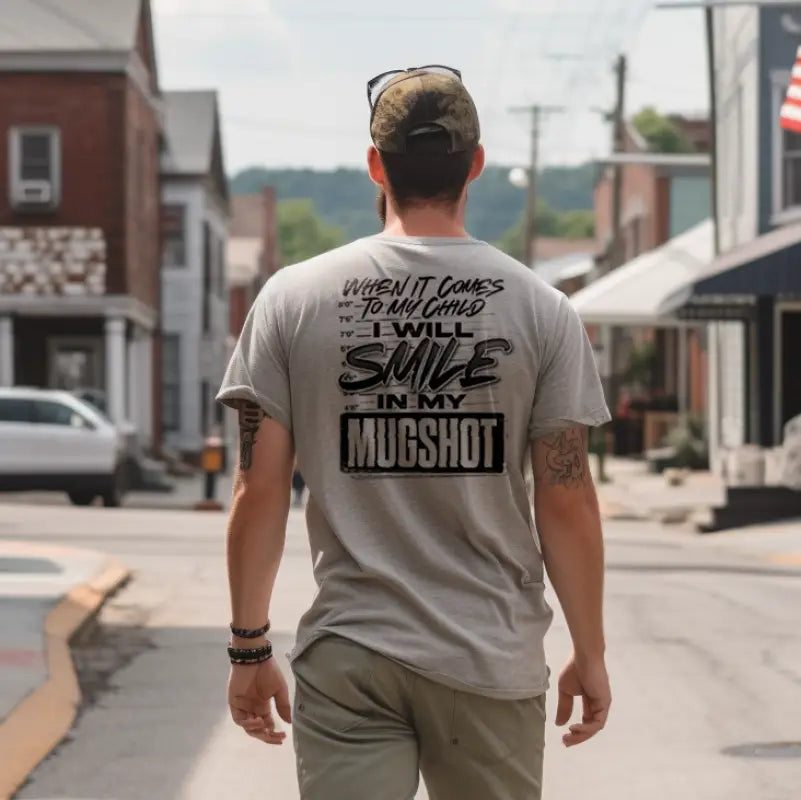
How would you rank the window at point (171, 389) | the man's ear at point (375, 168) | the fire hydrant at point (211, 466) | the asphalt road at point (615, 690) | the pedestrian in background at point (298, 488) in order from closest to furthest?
the man's ear at point (375, 168) < the asphalt road at point (615, 690) < the fire hydrant at point (211, 466) < the pedestrian in background at point (298, 488) < the window at point (171, 389)

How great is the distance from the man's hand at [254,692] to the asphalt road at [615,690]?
0.47 meters

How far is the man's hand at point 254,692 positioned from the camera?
12.3 ft

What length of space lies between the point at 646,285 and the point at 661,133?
46.4 m

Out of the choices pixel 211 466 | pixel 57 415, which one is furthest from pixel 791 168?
pixel 57 415

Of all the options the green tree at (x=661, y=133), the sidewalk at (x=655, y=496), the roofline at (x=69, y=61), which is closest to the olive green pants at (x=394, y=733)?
the sidewalk at (x=655, y=496)

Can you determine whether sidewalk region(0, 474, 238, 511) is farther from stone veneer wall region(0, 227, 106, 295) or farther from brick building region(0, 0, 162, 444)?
stone veneer wall region(0, 227, 106, 295)

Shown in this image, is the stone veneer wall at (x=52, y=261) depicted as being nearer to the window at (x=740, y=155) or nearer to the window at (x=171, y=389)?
the window at (x=171, y=389)

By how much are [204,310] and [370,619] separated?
4384cm

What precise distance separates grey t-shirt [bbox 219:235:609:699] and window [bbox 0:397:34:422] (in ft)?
82.3

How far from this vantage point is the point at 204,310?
4697 cm

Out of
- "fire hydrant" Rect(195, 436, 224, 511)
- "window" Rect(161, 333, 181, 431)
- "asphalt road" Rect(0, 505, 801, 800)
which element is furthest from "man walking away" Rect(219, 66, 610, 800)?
"window" Rect(161, 333, 181, 431)

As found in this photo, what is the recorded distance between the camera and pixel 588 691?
3.78 meters

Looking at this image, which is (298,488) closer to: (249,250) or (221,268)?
(221,268)

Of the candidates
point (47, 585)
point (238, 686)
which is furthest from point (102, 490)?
point (238, 686)
